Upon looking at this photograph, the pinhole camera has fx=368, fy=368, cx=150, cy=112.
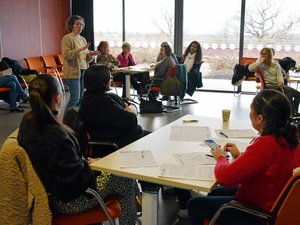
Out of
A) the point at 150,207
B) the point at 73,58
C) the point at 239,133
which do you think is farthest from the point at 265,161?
the point at 73,58

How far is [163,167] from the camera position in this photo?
1823 millimetres

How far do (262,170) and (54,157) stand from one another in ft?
3.02

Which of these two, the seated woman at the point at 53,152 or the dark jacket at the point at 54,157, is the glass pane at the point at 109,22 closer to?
the seated woman at the point at 53,152

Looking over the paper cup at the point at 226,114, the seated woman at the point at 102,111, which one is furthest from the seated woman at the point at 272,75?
the seated woman at the point at 102,111

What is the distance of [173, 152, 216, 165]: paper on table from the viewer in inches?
74.4

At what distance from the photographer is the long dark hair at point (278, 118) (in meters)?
1.61

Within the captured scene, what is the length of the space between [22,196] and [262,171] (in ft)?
3.50

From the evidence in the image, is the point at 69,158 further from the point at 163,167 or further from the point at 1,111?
the point at 1,111

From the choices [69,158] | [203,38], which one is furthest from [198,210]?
[203,38]

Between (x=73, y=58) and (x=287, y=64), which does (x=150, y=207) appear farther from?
(x=287, y=64)

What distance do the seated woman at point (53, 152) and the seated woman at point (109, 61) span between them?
4773mm

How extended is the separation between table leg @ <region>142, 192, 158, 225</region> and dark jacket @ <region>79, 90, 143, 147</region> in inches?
30.2

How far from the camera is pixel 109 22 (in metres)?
9.43

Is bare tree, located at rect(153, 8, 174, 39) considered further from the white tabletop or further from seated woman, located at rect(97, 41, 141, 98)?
the white tabletop
